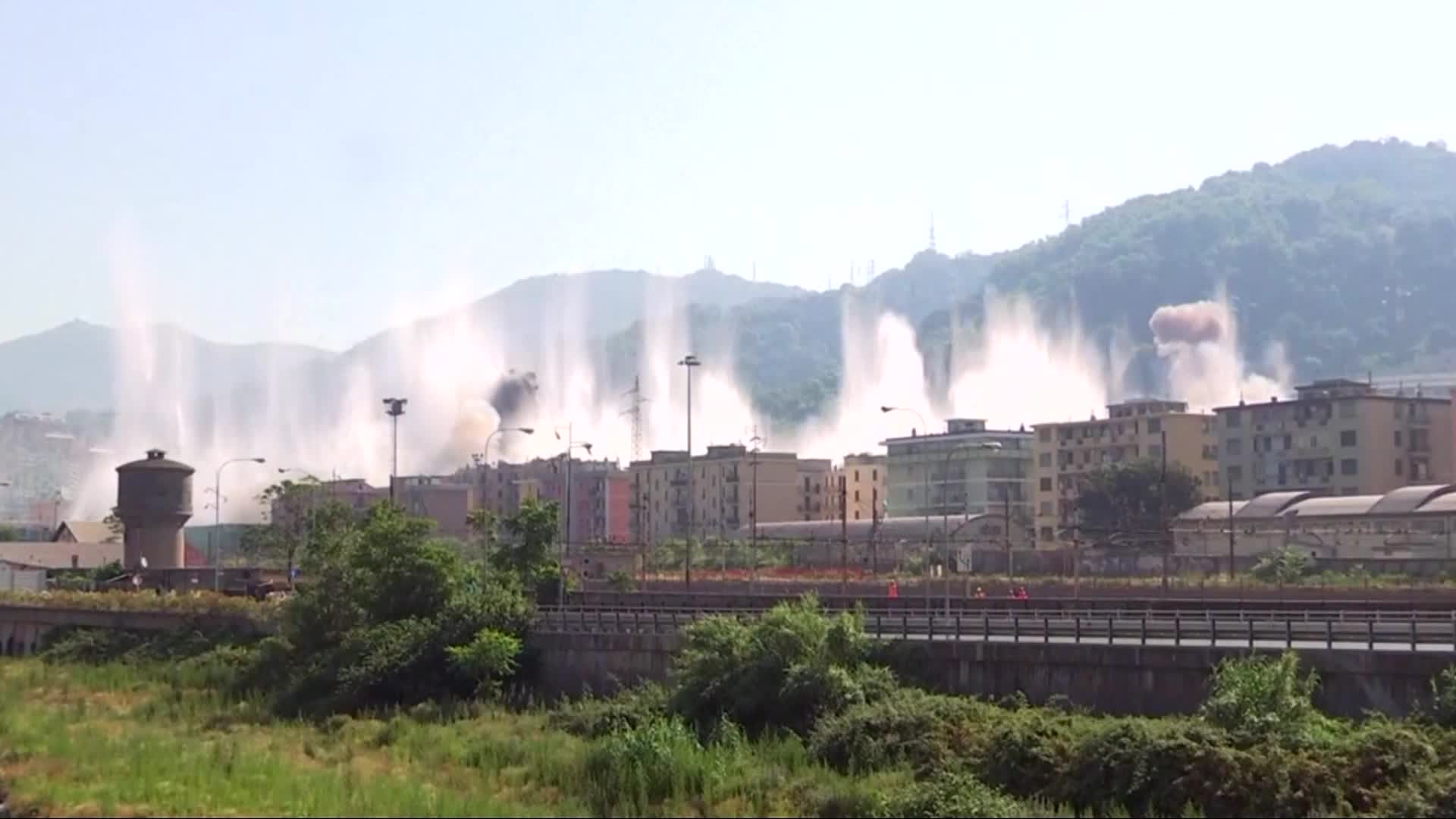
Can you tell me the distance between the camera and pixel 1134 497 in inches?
5960

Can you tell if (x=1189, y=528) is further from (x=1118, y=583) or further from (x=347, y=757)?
(x=347, y=757)

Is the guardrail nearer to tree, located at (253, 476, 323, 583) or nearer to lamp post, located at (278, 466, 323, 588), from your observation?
lamp post, located at (278, 466, 323, 588)

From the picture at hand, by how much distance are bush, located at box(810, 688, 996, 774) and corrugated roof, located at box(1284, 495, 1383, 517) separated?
85.2 meters

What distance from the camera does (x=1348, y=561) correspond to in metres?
106

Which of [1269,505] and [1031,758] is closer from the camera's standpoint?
[1031,758]

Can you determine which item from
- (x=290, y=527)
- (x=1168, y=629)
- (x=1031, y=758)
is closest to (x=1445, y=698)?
(x=1031, y=758)

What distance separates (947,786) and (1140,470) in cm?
11699

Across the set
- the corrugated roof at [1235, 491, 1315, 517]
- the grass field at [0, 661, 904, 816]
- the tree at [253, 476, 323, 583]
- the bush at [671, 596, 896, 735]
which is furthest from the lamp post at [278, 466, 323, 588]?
the corrugated roof at [1235, 491, 1315, 517]

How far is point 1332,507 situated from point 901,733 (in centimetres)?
9255

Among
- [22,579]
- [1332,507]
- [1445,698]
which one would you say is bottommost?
[1445,698]

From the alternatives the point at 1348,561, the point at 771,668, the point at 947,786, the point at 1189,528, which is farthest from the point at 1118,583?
the point at 947,786

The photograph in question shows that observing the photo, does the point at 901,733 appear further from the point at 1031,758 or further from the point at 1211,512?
the point at 1211,512

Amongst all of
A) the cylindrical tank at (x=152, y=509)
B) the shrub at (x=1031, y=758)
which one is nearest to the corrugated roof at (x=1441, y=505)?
the shrub at (x=1031, y=758)

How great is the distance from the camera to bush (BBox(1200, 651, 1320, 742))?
37625 millimetres
